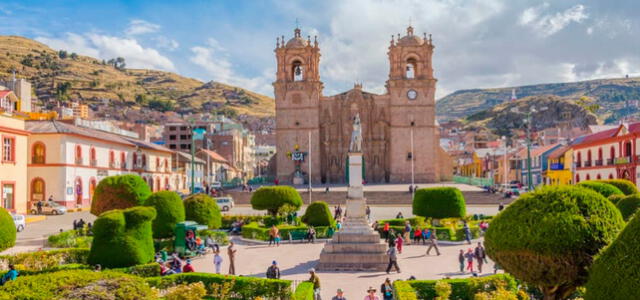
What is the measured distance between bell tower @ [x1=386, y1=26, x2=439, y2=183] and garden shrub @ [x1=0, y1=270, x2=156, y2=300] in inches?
2305

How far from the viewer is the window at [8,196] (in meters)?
38.9

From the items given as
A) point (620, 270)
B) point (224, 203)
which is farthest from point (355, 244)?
point (224, 203)

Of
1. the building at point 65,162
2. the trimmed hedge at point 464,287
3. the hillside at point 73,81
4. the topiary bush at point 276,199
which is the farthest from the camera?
the hillside at point 73,81

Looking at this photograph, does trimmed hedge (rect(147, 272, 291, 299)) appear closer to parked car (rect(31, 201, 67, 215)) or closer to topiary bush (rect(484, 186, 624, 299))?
topiary bush (rect(484, 186, 624, 299))

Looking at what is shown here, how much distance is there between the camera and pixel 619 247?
7.88 metres

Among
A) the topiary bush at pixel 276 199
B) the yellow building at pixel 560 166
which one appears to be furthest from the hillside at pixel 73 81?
the topiary bush at pixel 276 199

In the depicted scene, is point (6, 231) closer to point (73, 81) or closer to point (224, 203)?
point (224, 203)

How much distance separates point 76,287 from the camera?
859 cm

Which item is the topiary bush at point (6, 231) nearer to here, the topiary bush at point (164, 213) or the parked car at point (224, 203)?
the topiary bush at point (164, 213)

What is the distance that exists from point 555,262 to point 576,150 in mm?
47889

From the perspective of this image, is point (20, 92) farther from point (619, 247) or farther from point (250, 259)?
point (619, 247)

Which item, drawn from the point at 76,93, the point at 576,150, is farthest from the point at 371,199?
the point at 76,93

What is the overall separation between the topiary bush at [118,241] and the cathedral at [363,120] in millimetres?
47129

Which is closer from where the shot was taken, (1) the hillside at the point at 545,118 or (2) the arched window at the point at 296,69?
(2) the arched window at the point at 296,69
